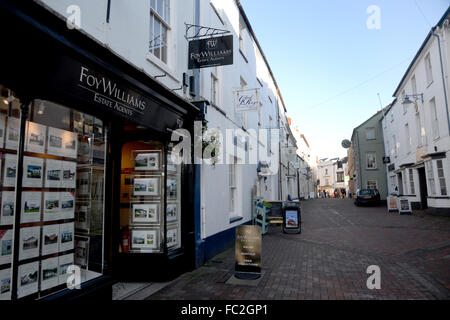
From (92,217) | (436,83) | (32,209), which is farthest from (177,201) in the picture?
(436,83)

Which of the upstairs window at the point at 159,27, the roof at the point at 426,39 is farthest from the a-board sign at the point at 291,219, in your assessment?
the roof at the point at 426,39

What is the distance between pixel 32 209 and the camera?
3352 millimetres

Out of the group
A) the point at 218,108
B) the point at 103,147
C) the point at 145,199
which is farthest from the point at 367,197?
the point at 103,147

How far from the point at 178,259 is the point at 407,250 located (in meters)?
6.23

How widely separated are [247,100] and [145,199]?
15.1ft

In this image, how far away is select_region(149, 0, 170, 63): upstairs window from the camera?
18.6 feet

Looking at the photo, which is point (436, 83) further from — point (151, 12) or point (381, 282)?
point (151, 12)

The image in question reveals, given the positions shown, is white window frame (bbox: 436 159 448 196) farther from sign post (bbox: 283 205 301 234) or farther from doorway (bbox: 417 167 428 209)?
sign post (bbox: 283 205 301 234)

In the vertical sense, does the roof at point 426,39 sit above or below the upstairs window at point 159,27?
above

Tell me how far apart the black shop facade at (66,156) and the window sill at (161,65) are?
58 cm

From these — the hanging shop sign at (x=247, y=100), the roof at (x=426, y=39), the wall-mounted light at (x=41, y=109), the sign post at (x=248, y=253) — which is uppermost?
the roof at (x=426, y=39)

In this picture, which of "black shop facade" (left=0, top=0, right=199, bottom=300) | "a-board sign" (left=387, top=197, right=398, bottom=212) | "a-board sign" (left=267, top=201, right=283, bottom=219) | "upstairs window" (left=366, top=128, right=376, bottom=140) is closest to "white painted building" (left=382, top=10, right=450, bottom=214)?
"a-board sign" (left=387, top=197, right=398, bottom=212)

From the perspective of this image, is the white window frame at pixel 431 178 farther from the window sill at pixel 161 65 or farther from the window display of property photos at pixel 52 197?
the window display of property photos at pixel 52 197

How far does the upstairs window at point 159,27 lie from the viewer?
568cm
